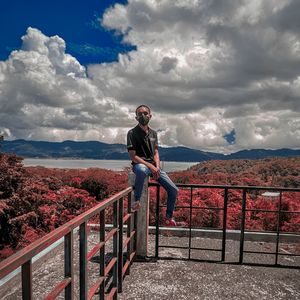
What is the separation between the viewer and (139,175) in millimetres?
4977

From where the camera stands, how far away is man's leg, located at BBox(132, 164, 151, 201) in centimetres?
495

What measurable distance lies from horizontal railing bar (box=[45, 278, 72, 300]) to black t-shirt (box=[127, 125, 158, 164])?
121 inches

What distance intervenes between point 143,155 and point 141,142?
23 centimetres

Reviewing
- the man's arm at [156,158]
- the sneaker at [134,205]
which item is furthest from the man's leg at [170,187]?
the sneaker at [134,205]

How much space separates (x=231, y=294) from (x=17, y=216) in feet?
18.0

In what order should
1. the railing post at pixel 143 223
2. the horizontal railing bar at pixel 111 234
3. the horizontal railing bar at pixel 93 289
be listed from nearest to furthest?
1. the horizontal railing bar at pixel 93 289
2. the horizontal railing bar at pixel 111 234
3. the railing post at pixel 143 223

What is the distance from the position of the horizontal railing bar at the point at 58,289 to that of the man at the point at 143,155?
2.96 m

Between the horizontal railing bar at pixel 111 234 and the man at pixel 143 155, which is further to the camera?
the man at pixel 143 155

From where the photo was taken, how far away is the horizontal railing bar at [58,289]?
1.77 m

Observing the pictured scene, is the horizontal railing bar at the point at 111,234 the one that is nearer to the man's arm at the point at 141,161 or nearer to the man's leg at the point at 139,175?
the man's leg at the point at 139,175

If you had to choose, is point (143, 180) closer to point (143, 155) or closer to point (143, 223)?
point (143, 155)

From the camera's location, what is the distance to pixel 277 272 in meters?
5.31

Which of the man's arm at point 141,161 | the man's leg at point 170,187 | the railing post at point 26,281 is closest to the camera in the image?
the railing post at point 26,281

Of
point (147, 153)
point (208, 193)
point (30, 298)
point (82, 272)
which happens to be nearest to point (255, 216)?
point (208, 193)
